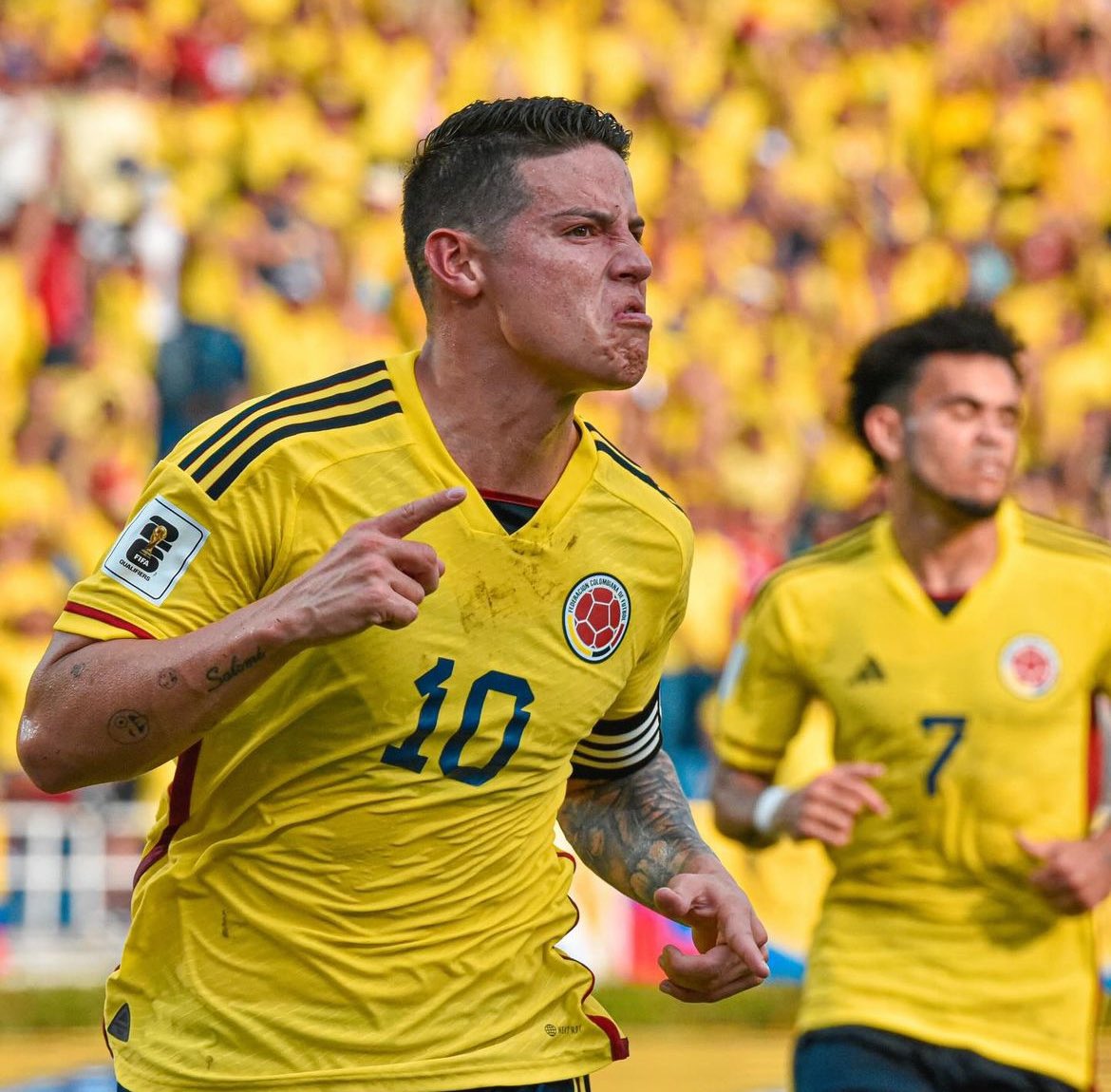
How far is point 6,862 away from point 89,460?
9.18 ft

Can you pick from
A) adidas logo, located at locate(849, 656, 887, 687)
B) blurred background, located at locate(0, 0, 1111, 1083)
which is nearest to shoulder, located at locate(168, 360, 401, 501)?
adidas logo, located at locate(849, 656, 887, 687)

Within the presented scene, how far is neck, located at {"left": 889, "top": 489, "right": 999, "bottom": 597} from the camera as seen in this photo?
19.8 ft

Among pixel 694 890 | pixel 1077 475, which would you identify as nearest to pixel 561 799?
pixel 694 890

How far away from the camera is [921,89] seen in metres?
16.3

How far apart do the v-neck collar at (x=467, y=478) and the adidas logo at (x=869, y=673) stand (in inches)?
80.5

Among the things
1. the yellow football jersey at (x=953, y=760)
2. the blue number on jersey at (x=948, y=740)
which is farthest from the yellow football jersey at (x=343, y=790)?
the blue number on jersey at (x=948, y=740)

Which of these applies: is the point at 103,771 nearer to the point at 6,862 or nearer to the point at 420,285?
the point at 420,285

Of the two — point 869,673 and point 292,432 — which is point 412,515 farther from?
point 869,673

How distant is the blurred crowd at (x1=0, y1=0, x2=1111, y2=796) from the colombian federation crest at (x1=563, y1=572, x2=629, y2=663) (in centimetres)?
795

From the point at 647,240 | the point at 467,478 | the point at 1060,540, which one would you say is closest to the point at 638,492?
the point at 467,478

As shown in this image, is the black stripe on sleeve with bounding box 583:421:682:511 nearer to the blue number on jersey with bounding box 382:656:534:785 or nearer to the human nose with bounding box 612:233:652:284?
the human nose with bounding box 612:233:652:284

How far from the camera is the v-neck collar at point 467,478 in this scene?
12.5 ft

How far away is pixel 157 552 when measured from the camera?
3.52 m

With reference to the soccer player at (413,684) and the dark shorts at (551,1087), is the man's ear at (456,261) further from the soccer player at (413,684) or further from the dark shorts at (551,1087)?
the dark shorts at (551,1087)
